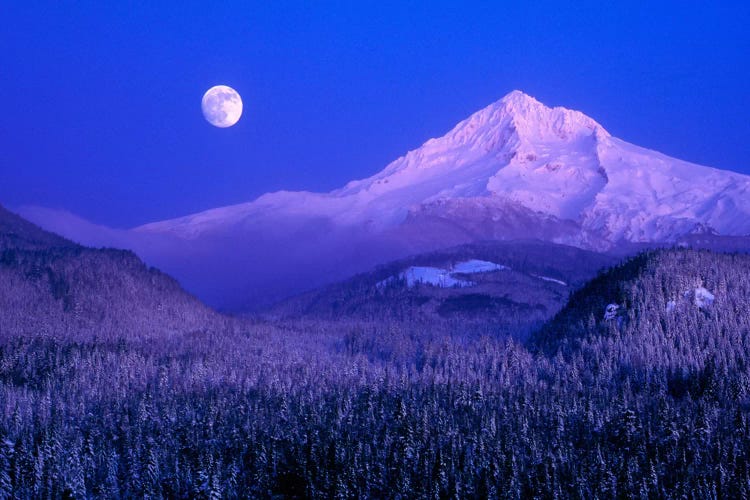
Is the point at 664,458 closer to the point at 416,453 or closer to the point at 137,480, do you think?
the point at 416,453

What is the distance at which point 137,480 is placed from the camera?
515 feet

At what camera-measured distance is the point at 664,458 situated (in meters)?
162

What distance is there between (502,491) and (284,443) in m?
49.0

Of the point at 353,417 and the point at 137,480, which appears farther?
the point at 353,417

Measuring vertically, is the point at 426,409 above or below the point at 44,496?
above

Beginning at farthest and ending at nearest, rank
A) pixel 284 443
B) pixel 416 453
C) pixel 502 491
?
pixel 284 443
pixel 416 453
pixel 502 491

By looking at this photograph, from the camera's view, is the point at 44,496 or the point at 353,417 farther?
the point at 353,417

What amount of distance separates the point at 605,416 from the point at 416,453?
4390cm

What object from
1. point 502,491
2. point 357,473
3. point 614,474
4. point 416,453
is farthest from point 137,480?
point 614,474

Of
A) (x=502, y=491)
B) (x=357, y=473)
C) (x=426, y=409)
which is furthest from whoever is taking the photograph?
(x=426, y=409)

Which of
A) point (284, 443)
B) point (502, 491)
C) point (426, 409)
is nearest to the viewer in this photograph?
point (502, 491)

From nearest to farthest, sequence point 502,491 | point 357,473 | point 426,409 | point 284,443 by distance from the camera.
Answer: point 502,491 → point 357,473 → point 284,443 → point 426,409

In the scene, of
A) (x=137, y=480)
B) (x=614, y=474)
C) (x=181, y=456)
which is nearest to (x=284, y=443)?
(x=181, y=456)

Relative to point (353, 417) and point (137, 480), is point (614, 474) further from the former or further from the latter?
point (137, 480)
